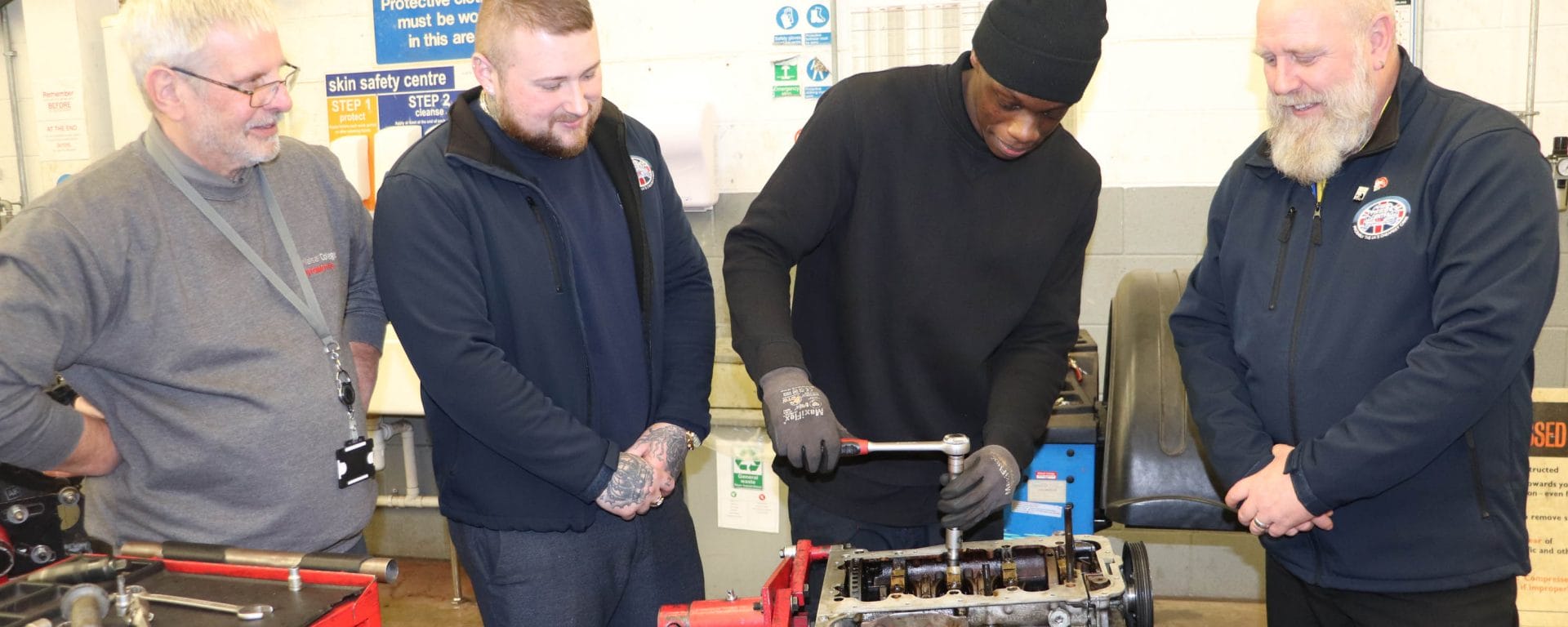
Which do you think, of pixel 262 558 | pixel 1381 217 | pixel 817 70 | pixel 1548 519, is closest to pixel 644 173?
pixel 262 558

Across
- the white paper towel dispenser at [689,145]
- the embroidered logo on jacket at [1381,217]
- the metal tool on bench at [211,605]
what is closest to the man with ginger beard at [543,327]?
the metal tool on bench at [211,605]

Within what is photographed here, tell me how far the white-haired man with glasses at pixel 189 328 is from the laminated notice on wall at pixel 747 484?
1417 millimetres

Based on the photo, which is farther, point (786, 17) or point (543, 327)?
point (786, 17)

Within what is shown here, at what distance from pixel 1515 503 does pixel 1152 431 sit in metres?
0.69

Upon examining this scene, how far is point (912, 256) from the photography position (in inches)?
67.4

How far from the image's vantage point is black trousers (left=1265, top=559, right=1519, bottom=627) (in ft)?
4.84

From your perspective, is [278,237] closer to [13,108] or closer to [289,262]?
[289,262]

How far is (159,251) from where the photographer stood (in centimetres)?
146

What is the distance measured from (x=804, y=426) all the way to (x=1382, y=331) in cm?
78

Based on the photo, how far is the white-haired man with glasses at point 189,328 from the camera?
141cm

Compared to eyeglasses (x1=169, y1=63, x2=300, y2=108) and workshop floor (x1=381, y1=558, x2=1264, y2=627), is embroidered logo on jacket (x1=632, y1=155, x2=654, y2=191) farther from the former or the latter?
workshop floor (x1=381, y1=558, x2=1264, y2=627)

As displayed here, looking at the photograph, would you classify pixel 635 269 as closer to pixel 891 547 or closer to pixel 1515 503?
pixel 891 547

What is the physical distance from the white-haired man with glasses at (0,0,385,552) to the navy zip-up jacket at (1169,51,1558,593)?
51.9 inches

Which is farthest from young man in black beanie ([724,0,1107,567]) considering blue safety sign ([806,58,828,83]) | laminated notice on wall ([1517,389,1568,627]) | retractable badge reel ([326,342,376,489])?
laminated notice on wall ([1517,389,1568,627])
